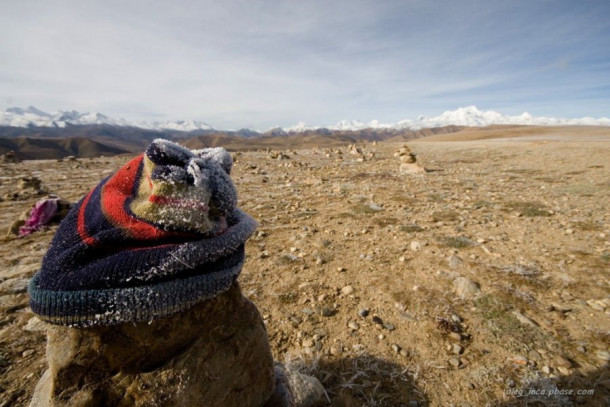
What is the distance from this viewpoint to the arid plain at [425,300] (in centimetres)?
331

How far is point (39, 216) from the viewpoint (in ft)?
24.6

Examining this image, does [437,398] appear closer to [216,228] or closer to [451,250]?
[216,228]

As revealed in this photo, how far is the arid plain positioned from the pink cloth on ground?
22 cm

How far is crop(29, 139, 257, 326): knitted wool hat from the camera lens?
165 cm

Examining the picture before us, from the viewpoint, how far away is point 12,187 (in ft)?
43.9

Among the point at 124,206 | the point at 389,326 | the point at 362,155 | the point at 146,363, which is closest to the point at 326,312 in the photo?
the point at 389,326

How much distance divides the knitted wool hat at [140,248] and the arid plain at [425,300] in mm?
2361

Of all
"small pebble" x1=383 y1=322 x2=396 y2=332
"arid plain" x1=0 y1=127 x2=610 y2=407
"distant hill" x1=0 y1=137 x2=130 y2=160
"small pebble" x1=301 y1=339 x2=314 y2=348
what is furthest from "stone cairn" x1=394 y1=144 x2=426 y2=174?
"distant hill" x1=0 y1=137 x2=130 y2=160

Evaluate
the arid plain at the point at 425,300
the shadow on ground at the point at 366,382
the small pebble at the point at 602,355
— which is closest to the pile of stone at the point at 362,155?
the arid plain at the point at 425,300

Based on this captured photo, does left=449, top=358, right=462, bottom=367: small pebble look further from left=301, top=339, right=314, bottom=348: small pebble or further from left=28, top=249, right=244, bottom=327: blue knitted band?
left=28, top=249, right=244, bottom=327: blue knitted band

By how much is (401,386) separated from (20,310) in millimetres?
5441

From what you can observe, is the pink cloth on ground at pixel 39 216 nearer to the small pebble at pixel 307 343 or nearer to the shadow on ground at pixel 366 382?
the small pebble at pixel 307 343

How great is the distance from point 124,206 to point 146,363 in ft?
3.73

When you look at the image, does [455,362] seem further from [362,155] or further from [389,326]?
[362,155]
